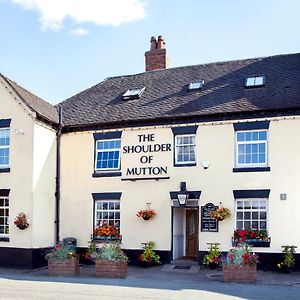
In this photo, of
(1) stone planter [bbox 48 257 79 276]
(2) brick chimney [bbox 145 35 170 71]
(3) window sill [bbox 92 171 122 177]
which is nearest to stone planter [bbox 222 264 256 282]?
(1) stone planter [bbox 48 257 79 276]

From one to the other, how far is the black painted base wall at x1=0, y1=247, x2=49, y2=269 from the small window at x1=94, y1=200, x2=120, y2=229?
101 inches

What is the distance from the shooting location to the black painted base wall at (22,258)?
16.9 meters

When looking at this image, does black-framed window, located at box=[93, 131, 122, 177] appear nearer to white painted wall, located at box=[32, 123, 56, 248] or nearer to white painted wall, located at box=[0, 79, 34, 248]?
white painted wall, located at box=[32, 123, 56, 248]

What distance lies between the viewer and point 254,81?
18828 millimetres

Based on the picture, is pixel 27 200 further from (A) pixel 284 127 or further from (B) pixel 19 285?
(A) pixel 284 127

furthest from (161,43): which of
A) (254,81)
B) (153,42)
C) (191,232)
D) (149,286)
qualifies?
(149,286)

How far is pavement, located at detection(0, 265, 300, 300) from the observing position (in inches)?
454

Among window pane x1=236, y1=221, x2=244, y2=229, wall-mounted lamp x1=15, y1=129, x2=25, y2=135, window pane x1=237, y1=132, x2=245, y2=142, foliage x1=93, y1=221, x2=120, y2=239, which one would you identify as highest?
wall-mounted lamp x1=15, y1=129, x2=25, y2=135

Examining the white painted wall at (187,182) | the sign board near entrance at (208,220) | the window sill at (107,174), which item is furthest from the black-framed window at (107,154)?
the sign board near entrance at (208,220)

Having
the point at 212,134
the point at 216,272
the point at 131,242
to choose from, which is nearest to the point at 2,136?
the point at 131,242

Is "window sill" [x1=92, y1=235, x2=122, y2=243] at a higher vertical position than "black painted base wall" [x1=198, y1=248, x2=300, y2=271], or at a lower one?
higher

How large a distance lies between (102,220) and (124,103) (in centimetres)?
512

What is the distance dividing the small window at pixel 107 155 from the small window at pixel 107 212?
1389 mm

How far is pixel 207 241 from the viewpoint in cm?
1709
